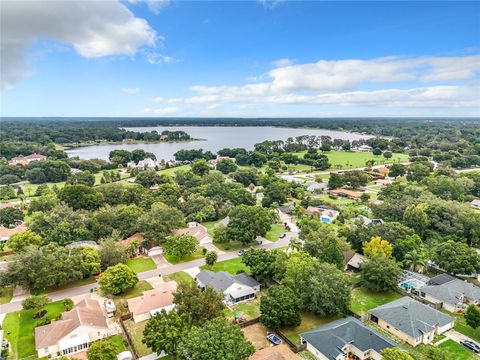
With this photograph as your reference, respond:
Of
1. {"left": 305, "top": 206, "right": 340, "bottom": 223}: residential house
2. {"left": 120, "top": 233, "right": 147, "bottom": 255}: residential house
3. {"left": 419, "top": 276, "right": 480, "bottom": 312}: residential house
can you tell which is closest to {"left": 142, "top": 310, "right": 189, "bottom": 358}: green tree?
{"left": 120, "top": 233, "right": 147, "bottom": 255}: residential house

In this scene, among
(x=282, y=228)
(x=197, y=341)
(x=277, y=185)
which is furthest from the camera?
(x=277, y=185)

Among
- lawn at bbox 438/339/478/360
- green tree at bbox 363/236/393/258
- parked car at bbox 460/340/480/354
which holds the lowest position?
lawn at bbox 438/339/478/360

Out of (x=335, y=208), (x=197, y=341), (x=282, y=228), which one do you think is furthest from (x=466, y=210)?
(x=197, y=341)

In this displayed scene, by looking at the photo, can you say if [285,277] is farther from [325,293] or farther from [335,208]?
[335,208]

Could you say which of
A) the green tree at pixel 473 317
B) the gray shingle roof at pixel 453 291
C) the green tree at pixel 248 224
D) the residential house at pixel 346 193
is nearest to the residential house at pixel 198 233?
the green tree at pixel 248 224

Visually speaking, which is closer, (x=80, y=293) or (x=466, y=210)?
(x=80, y=293)

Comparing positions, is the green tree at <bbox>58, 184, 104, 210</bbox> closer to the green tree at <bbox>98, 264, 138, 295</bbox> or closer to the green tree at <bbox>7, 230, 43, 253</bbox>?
the green tree at <bbox>7, 230, 43, 253</bbox>
